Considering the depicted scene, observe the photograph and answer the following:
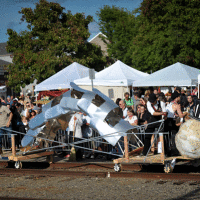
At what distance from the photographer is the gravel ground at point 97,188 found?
21.6 feet

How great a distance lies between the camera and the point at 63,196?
6812 millimetres

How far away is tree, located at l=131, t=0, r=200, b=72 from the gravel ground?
1677 centimetres

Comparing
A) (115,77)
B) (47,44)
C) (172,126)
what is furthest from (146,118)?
(47,44)

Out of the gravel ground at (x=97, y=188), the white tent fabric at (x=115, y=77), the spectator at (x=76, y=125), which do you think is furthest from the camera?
the white tent fabric at (x=115, y=77)

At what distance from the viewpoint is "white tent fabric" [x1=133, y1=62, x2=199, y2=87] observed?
1545 cm

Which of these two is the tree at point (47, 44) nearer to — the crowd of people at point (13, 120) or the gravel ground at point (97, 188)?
the crowd of people at point (13, 120)

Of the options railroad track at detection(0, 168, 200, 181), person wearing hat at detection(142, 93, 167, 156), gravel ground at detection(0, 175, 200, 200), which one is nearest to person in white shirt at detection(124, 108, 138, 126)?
person wearing hat at detection(142, 93, 167, 156)

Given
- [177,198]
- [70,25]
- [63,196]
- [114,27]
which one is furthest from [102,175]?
[114,27]

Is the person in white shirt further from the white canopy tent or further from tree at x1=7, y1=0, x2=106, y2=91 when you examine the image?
tree at x1=7, y1=0, x2=106, y2=91

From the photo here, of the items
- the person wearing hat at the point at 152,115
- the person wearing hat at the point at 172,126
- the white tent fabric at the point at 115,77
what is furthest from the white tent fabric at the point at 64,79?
the person wearing hat at the point at 152,115

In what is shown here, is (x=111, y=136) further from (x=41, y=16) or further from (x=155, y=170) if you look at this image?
(x=41, y=16)

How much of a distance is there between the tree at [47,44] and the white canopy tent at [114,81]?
392 inches

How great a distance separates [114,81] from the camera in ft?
56.4

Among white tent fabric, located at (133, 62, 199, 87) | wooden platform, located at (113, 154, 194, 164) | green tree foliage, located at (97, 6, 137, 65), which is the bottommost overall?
wooden platform, located at (113, 154, 194, 164)
